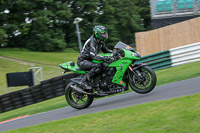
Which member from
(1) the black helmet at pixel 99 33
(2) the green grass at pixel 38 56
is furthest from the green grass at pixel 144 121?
(2) the green grass at pixel 38 56

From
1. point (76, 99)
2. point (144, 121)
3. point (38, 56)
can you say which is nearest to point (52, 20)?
point (38, 56)

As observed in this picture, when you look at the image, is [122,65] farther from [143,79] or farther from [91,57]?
[91,57]

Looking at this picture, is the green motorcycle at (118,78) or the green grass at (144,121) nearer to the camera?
the green grass at (144,121)

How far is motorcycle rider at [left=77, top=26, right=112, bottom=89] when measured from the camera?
24.0 feet

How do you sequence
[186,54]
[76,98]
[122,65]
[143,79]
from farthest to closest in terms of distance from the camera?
[186,54] < [76,98] < [122,65] < [143,79]

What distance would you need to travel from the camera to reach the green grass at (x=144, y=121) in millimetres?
4371

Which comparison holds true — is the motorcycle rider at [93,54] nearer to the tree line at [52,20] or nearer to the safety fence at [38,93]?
the safety fence at [38,93]

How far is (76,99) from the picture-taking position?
312 inches

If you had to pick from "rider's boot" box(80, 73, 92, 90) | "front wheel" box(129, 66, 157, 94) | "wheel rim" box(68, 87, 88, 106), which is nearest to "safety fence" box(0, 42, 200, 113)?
"wheel rim" box(68, 87, 88, 106)

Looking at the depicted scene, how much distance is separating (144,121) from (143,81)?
7.49 feet

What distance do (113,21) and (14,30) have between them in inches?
585

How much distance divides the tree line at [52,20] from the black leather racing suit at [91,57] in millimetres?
21040

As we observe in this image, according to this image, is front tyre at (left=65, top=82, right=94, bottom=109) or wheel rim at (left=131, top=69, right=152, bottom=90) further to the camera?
front tyre at (left=65, top=82, right=94, bottom=109)

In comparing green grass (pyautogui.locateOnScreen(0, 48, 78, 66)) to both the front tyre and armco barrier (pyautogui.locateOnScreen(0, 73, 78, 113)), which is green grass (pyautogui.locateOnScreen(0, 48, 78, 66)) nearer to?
armco barrier (pyautogui.locateOnScreen(0, 73, 78, 113))
